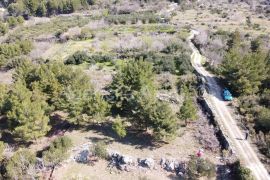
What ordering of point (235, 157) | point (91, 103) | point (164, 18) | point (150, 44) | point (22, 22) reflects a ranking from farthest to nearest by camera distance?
point (22, 22) < point (164, 18) < point (150, 44) < point (91, 103) < point (235, 157)

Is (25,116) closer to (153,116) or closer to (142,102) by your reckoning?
(142,102)

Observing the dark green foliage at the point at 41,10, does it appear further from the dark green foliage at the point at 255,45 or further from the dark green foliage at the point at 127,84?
the dark green foliage at the point at 127,84

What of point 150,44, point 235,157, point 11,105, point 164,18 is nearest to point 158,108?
point 235,157

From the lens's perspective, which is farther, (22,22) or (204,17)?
(22,22)

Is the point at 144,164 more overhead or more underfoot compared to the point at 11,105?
more underfoot

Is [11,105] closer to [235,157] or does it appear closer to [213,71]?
[235,157]

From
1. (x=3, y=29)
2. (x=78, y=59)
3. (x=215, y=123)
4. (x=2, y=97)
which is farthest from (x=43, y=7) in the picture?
(x=215, y=123)

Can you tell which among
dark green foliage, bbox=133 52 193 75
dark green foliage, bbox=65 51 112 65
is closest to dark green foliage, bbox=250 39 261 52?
dark green foliage, bbox=133 52 193 75
